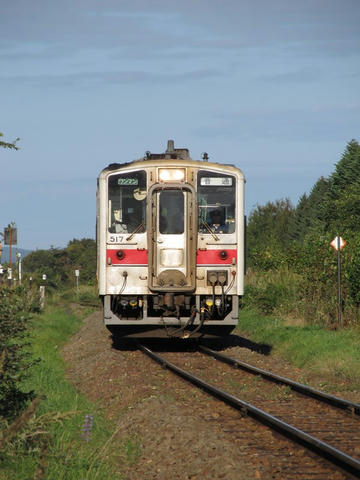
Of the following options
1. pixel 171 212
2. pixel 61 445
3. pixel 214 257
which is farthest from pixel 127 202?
pixel 61 445

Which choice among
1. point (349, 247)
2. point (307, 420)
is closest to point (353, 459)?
point (307, 420)

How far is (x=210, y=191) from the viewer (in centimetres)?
1538

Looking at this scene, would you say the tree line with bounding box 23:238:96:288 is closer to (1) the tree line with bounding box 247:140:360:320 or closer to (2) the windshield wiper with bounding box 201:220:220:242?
(1) the tree line with bounding box 247:140:360:320

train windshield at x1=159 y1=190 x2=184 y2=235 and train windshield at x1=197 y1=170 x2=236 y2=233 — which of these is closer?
train windshield at x1=159 y1=190 x2=184 y2=235

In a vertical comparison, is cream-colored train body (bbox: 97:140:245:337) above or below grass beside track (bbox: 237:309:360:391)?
above

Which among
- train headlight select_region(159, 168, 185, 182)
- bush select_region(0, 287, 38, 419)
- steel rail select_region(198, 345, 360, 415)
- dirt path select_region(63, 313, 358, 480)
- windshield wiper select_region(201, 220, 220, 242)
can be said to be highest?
train headlight select_region(159, 168, 185, 182)

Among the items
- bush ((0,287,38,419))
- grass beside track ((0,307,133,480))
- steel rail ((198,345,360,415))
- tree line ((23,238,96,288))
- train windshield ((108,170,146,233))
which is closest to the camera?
grass beside track ((0,307,133,480))

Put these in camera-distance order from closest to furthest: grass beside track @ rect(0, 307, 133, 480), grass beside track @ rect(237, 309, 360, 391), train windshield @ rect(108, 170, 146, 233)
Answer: grass beside track @ rect(0, 307, 133, 480) < grass beside track @ rect(237, 309, 360, 391) < train windshield @ rect(108, 170, 146, 233)

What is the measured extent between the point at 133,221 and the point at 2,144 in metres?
7.71

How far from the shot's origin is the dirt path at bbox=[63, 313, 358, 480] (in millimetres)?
7133

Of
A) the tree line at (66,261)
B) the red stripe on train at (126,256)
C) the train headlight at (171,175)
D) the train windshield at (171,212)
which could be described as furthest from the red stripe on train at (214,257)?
the tree line at (66,261)

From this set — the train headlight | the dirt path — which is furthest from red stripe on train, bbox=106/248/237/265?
the dirt path

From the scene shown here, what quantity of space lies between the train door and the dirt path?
177 cm

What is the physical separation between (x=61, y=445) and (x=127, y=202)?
7827 millimetres
